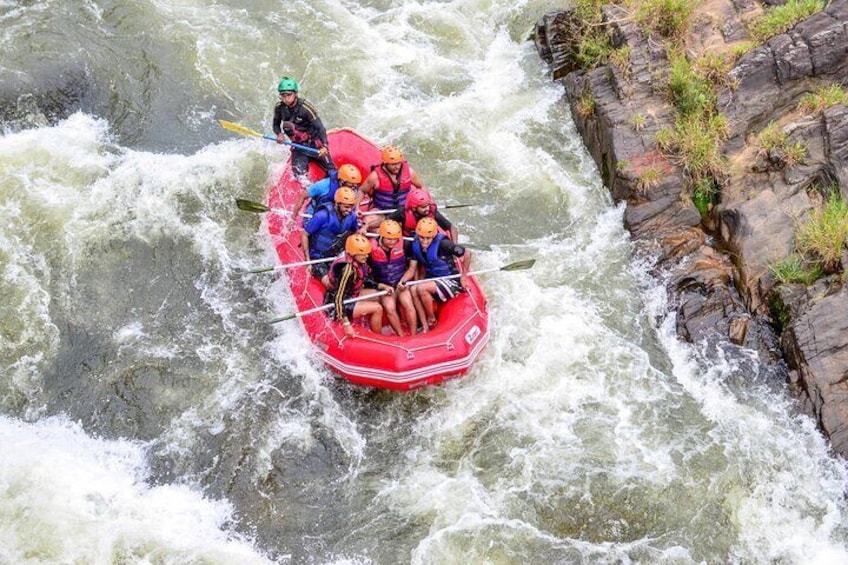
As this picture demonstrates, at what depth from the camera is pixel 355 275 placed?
6.80m

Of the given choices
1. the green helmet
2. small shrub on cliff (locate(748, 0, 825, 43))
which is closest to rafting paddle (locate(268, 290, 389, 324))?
the green helmet

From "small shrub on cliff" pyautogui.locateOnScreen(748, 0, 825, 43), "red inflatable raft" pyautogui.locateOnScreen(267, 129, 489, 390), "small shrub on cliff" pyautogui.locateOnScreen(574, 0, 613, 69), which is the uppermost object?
"small shrub on cliff" pyautogui.locateOnScreen(748, 0, 825, 43)

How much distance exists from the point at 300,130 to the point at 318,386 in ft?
9.75

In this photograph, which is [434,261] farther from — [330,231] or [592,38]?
[592,38]

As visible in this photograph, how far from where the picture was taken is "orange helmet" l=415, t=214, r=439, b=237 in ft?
22.7

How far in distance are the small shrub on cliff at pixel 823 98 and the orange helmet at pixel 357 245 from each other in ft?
17.4

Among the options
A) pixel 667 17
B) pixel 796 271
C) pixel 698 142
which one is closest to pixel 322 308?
pixel 796 271

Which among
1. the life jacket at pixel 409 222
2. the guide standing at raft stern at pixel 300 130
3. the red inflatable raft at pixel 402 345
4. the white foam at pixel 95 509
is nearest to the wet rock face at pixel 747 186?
the red inflatable raft at pixel 402 345

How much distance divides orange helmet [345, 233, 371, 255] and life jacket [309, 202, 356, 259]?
2.16ft

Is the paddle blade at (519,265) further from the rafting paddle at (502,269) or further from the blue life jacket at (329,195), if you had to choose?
the blue life jacket at (329,195)

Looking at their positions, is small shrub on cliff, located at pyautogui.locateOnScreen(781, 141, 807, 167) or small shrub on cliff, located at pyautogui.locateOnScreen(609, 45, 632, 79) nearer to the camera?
small shrub on cliff, located at pyautogui.locateOnScreen(781, 141, 807, 167)

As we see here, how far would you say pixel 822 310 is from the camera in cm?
706

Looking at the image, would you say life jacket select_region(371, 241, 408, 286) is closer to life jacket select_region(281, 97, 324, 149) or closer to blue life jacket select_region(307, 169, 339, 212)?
blue life jacket select_region(307, 169, 339, 212)

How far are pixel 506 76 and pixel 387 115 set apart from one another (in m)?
1.98
